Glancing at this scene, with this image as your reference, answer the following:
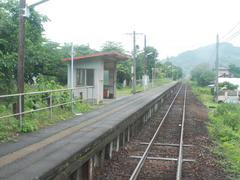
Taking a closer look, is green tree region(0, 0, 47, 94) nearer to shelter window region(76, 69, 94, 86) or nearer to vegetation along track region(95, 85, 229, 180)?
shelter window region(76, 69, 94, 86)

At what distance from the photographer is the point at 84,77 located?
1661cm

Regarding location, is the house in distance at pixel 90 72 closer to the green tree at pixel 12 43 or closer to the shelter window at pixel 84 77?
the shelter window at pixel 84 77

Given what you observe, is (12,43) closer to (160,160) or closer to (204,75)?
(160,160)

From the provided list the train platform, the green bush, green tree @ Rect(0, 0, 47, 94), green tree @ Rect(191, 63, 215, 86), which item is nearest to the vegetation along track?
the train platform

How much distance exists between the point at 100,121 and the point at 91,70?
8.04 metres

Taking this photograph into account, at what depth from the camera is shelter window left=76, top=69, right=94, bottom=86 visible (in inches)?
651

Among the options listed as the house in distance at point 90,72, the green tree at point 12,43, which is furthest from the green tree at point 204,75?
the green tree at point 12,43

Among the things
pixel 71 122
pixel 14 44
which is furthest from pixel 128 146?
pixel 14 44

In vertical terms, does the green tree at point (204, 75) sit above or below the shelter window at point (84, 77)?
above

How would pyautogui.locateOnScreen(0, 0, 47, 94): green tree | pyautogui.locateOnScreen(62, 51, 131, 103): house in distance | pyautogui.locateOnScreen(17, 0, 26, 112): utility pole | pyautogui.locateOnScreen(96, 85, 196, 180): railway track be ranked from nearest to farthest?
1. pyautogui.locateOnScreen(96, 85, 196, 180): railway track
2. pyautogui.locateOnScreen(17, 0, 26, 112): utility pole
3. pyautogui.locateOnScreen(0, 0, 47, 94): green tree
4. pyautogui.locateOnScreen(62, 51, 131, 103): house in distance

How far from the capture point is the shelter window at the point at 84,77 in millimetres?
16531

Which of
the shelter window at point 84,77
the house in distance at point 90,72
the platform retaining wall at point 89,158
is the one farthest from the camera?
the shelter window at point 84,77

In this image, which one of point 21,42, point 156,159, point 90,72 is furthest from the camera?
point 90,72

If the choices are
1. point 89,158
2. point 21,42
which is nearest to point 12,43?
point 21,42
